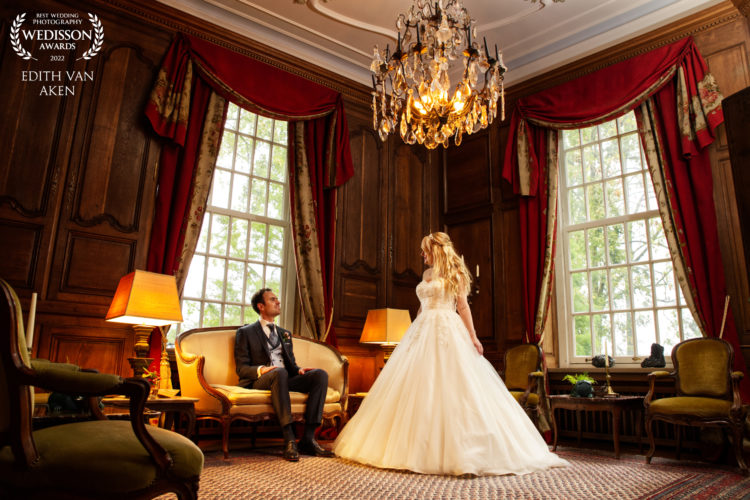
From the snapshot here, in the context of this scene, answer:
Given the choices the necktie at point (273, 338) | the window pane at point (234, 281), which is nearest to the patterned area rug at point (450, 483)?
the necktie at point (273, 338)

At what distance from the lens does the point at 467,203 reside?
6254mm

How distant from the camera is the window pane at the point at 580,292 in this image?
538 cm

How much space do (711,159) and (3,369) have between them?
509cm

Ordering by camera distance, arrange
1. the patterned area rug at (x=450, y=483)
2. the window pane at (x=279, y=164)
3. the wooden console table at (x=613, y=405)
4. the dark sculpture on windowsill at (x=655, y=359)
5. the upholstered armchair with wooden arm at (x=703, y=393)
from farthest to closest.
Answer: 1. the window pane at (x=279, y=164)
2. the dark sculpture on windowsill at (x=655, y=359)
3. the wooden console table at (x=613, y=405)
4. the upholstered armchair with wooden arm at (x=703, y=393)
5. the patterned area rug at (x=450, y=483)

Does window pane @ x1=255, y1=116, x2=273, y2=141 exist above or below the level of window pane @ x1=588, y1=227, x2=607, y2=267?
above

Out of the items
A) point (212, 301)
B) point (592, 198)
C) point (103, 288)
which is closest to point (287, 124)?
point (212, 301)

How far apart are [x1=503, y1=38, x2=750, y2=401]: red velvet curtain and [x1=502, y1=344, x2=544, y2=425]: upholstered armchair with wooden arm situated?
0.36m

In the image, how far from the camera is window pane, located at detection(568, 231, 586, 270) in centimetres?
549

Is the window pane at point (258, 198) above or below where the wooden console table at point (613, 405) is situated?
above

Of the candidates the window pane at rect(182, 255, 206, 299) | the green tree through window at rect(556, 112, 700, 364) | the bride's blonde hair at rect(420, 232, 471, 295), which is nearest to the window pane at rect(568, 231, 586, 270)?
the green tree through window at rect(556, 112, 700, 364)

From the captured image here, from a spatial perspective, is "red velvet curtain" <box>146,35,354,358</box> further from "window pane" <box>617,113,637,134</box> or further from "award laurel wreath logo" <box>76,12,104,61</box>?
"window pane" <box>617,113,637,134</box>

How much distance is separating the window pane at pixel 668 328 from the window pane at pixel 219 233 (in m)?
4.09

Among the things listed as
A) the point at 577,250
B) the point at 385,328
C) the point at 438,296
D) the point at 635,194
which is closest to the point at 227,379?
the point at 385,328

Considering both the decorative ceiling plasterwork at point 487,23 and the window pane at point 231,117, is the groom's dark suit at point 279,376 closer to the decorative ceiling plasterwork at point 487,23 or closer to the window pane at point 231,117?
the window pane at point 231,117
